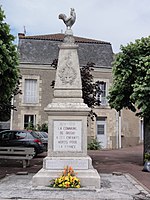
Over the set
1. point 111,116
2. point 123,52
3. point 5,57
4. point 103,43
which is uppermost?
point 103,43

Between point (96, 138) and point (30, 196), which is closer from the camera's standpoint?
point (30, 196)

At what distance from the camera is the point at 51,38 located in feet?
81.4

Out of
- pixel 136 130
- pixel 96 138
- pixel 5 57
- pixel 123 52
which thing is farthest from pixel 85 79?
pixel 136 130

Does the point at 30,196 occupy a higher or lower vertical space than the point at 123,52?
lower

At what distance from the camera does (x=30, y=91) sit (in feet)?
74.4

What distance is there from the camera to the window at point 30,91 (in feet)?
74.4

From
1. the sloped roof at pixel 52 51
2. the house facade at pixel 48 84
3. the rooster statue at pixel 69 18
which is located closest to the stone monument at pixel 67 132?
the rooster statue at pixel 69 18

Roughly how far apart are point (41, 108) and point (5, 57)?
13445 millimetres

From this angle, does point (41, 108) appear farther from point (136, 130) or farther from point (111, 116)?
point (136, 130)

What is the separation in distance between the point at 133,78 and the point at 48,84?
37.1ft

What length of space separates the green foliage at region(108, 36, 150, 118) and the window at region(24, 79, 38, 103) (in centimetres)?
1052

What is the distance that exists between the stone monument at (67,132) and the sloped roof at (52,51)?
589 inches

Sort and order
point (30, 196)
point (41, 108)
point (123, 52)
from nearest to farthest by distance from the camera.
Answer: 1. point (30, 196)
2. point (123, 52)
3. point (41, 108)

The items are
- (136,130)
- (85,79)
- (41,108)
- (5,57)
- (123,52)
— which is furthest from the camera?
(136,130)
